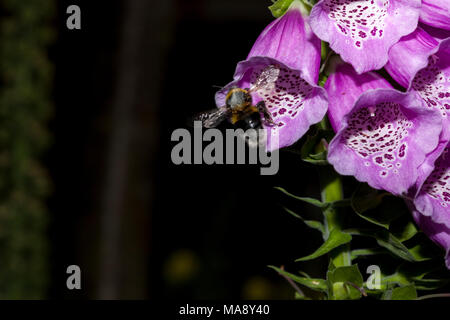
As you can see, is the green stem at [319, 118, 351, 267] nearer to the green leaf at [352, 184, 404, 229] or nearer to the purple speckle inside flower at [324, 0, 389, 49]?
the green leaf at [352, 184, 404, 229]

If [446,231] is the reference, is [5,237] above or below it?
below

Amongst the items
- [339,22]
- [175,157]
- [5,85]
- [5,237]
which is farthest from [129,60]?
[339,22]

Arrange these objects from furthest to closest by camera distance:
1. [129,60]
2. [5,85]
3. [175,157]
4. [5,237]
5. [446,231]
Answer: [129,60] → [5,85] → [5,237] → [175,157] → [446,231]

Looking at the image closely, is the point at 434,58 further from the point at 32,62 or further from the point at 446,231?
the point at 32,62

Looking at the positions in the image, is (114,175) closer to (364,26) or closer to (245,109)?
(245,109)

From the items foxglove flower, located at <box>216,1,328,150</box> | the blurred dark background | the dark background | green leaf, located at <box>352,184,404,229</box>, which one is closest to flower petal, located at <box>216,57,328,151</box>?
foxglove flower, located at <box>216,1,328,150</box>

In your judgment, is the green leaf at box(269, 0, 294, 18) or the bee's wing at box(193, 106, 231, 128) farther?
the bee's wing at box(193, 106, 231, 128)

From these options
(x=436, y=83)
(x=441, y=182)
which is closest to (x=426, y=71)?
(x=436, y=83)
